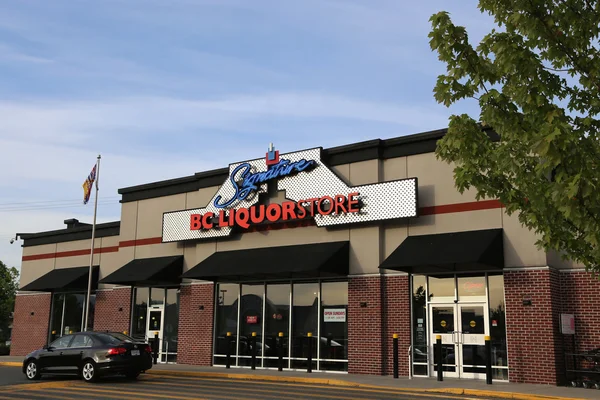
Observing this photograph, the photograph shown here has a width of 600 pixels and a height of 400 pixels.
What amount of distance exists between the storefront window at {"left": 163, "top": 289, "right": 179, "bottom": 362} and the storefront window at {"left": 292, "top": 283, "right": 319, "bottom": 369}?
6.13 metres

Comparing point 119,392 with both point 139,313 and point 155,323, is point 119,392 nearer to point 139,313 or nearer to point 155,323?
point 155,323

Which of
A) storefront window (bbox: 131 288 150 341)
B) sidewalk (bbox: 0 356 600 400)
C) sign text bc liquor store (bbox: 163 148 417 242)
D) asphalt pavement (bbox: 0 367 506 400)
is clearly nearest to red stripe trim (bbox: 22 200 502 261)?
sign text bc liquor store (bbox: 163 148 417 242)

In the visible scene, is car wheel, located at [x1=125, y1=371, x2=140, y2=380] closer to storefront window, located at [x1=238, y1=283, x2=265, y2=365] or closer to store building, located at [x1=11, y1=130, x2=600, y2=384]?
store building, located at [x1=11, y1=130, x2=600, y2=384]

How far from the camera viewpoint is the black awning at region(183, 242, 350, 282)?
20.8m

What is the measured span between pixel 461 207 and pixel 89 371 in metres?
11.9

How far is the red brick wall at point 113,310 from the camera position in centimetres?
2794

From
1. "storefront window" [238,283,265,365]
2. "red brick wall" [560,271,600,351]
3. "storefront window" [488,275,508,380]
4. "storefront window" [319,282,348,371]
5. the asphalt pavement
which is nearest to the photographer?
the asphalt pavement

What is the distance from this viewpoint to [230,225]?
80.0ft

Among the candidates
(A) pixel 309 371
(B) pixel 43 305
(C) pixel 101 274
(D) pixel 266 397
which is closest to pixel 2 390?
(D) pixel 266 397

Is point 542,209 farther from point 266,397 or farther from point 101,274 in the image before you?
point 101,274

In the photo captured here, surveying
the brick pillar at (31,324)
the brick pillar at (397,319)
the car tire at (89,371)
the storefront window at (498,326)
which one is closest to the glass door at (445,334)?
the brick pillar at (397,319)

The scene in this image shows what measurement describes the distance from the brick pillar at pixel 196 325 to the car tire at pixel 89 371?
6702mm

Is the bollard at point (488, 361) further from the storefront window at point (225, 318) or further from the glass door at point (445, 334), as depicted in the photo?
the storefront window at point (225, 318)

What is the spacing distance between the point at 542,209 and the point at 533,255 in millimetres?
8000
